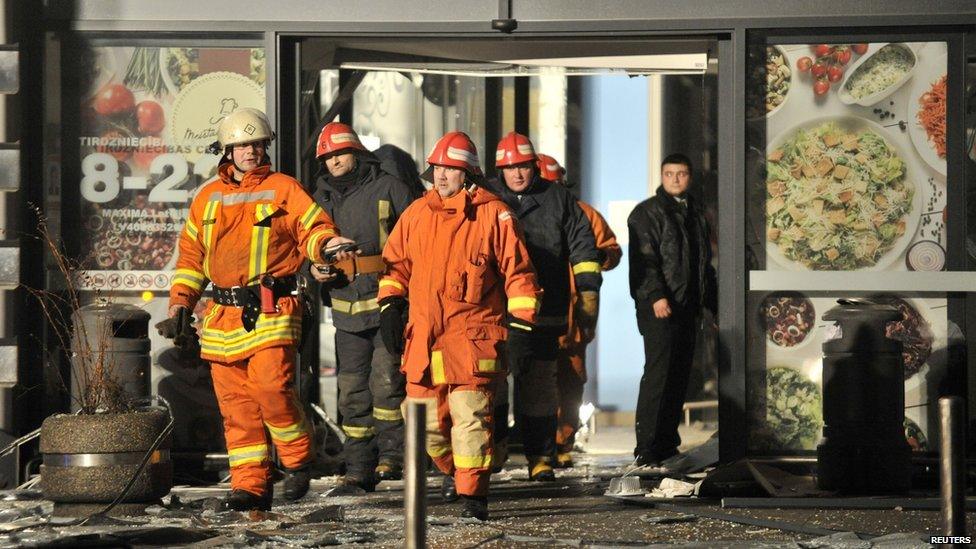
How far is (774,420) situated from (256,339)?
12.7 feet

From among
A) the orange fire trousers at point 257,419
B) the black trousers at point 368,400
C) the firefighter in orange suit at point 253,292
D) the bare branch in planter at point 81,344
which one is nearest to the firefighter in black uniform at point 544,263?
the black trousers at point 368,400

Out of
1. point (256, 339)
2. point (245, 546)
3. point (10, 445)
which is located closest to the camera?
point (245, 546)

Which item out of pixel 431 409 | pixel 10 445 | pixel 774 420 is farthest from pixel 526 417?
pixel 10 445

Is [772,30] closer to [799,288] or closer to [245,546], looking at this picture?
[799,288]

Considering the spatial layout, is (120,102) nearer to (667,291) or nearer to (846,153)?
(667,291)

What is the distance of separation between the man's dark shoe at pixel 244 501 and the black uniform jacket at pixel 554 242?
3044 millimetres

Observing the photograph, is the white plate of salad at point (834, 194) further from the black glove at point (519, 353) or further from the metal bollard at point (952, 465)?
the metal bollard at point (952, 465)

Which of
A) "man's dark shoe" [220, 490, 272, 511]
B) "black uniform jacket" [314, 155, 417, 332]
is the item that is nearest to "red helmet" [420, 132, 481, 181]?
"black uniform jacket" [314, 155, 417, 332]

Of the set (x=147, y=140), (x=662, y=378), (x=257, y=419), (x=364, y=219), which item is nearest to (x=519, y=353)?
(x=364, y=219)

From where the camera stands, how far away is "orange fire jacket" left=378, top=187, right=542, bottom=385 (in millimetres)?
9000

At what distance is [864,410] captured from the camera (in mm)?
10266

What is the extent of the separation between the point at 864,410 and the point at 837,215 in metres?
1.64

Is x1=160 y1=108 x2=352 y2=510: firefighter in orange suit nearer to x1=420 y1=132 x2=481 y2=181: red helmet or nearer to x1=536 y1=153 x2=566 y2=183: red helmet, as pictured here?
x1=420 y1=132 x2=481 y2=181: red helmet

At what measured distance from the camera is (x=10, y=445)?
Answer: 10.8 m
